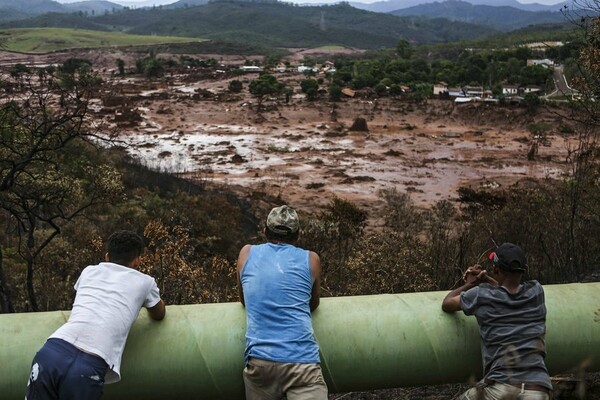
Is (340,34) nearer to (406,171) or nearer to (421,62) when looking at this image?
(421,62)

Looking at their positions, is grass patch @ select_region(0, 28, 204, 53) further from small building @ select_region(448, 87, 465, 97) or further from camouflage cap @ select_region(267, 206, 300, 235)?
camouflage cap @ select_region(267, 206, 300, 235)

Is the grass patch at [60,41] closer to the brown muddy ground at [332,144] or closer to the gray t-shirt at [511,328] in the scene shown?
the brown muddy ground at [332,144]

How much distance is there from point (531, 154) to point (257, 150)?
14.1m

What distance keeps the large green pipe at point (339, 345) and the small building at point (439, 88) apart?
52.3 m

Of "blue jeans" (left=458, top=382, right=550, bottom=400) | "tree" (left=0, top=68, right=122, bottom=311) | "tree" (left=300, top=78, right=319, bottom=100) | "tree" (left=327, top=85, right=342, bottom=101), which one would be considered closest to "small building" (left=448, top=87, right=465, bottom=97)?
"tree" (left=327, top=85, right=342, bottom=101)

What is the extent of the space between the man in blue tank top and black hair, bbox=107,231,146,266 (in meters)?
0.56

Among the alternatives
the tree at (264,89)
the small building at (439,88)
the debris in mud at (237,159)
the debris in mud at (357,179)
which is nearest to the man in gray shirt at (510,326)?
the debris in mud at (357,179)

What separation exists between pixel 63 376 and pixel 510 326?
212 cm

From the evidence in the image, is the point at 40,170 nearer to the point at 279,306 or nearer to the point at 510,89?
the point at 279,306

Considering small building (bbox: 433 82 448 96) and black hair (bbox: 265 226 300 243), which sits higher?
black hair (bbox: 265 226 300 243)

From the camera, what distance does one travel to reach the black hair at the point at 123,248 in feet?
10.1

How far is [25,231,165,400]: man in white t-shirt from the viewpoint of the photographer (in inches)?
102

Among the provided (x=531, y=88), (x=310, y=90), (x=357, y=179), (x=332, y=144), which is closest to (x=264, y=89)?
(x=310, y=90)

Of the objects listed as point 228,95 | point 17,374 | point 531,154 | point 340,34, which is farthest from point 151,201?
point 340,34
